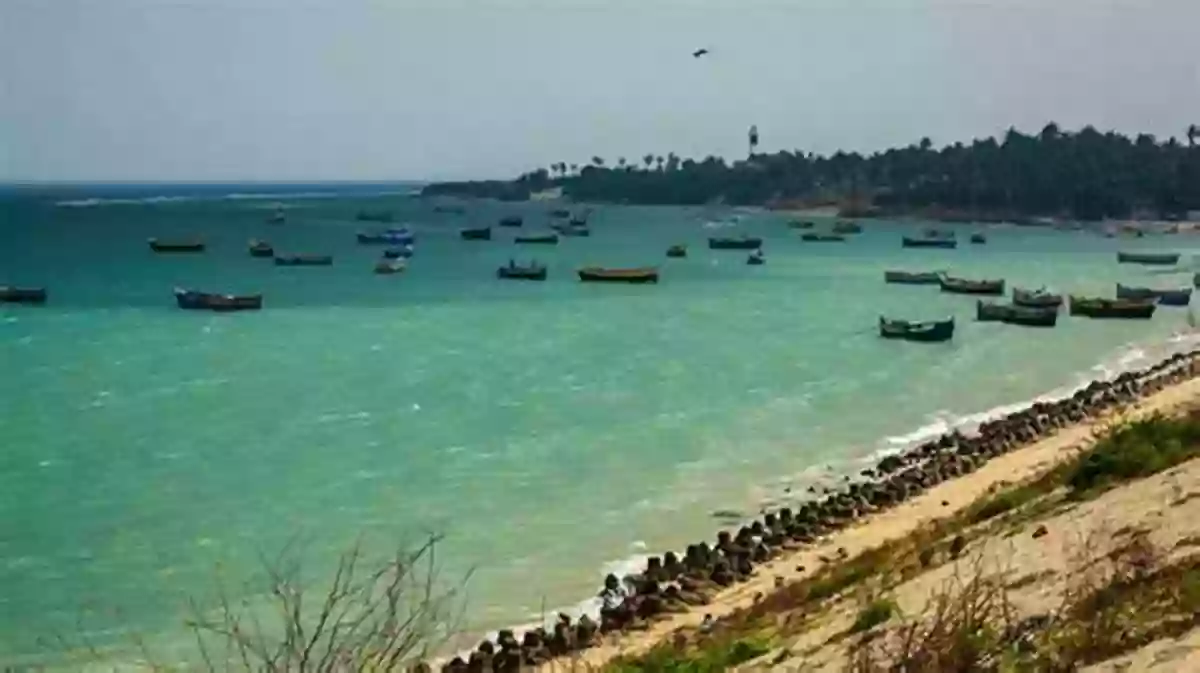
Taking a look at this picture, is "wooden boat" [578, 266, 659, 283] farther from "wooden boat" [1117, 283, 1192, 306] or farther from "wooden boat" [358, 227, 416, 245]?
"wooden boat" [1117, 283, 1192, 306]

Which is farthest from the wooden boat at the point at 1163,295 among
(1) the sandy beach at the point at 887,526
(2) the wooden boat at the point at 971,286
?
(1) the sandy beach at the point at 887,526

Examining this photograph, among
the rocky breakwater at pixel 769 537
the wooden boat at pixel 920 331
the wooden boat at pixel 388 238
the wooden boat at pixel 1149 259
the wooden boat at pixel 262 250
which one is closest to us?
the rocky breakwater at pixel 769 537

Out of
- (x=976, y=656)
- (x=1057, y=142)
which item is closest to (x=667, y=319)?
(x=976, y=656)

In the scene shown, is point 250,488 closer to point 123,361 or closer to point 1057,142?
point 123,361

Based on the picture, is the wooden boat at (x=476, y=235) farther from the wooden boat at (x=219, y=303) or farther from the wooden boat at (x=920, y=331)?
the wooden boat at (x=920, y=331)

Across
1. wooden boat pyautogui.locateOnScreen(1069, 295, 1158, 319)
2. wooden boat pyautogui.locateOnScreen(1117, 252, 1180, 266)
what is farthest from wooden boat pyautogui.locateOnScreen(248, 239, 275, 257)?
wooden boat pyautogui.locateOnScreen(1117, 252, 1180, 266)

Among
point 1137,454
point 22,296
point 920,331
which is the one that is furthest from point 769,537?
point 22,296
